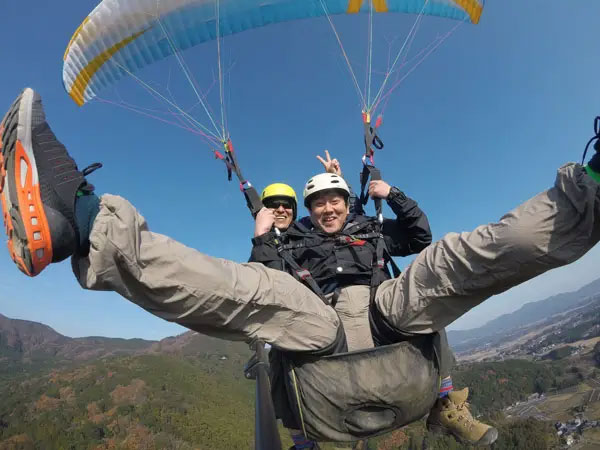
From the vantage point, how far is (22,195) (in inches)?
60.1

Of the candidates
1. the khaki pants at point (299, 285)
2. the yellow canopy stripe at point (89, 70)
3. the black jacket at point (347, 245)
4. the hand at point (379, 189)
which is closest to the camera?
the khaki pants at point (299, 285)

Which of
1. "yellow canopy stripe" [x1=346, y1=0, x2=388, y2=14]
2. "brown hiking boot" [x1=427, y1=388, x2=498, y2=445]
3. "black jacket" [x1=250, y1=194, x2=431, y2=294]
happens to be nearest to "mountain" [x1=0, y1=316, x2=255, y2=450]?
"yellow canopy stripe" [x1=346, y1=0, x2=388, y2=14]

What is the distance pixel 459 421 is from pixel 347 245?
181 cm

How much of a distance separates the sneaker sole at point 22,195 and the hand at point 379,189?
2349 mm

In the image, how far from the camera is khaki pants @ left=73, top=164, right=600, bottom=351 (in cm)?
142

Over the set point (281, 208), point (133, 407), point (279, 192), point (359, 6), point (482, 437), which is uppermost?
point (359, 6)

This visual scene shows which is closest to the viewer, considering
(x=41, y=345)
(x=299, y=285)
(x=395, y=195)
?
(x=299, y=285)

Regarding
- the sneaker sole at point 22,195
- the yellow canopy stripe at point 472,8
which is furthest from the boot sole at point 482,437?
the yellow canopy stripe at point 472,8

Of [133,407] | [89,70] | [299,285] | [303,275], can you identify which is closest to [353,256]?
[303,275]

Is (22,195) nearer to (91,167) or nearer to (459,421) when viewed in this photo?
(91,167)

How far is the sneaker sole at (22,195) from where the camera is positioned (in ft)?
4.74

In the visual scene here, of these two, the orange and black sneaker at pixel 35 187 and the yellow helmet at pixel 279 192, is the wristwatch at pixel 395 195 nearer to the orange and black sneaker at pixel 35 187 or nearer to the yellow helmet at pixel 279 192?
the yellow helmet at pixel 279 192

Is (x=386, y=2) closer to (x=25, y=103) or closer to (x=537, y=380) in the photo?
(x=25, y=103)

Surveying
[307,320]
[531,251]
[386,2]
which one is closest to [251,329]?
[307,320]
